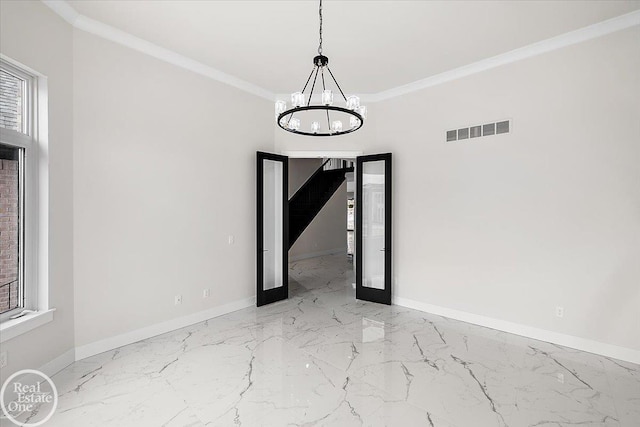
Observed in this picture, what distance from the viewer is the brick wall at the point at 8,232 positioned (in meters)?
2.70

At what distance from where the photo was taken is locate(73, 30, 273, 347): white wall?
11.0 feet

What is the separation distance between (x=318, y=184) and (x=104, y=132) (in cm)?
695

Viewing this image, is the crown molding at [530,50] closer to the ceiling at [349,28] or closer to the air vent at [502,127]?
the ceiling at [349,28]

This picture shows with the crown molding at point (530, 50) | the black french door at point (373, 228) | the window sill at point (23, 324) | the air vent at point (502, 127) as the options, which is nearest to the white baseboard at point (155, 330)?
the window sill at point (23, 324)

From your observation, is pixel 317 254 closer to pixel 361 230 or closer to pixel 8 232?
pixel 361 230

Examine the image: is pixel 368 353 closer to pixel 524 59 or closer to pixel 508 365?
pixel 508 365

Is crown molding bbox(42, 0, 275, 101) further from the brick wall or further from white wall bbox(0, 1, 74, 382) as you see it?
the brick wall

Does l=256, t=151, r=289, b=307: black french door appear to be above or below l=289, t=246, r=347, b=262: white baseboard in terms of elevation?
above

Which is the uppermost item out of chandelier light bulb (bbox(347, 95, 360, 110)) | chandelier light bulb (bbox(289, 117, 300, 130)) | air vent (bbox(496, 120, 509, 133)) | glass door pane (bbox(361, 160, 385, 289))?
air vent (bbox(496, 120, 509, 133))

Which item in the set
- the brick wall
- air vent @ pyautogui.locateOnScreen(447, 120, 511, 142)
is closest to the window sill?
the brick wall

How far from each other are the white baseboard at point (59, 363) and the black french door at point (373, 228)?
152 inches

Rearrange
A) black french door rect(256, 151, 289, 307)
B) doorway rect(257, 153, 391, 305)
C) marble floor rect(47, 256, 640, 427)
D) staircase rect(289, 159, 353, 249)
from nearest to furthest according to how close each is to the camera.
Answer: marble floor rect(47, 256, 640, 427) < black french door rect(256, 151, 289, 307) < doorway rect(257, 153, 391, 305) < staircase rect(289, 159, 353, 249)

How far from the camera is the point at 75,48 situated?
326cm

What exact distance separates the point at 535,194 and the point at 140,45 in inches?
196
